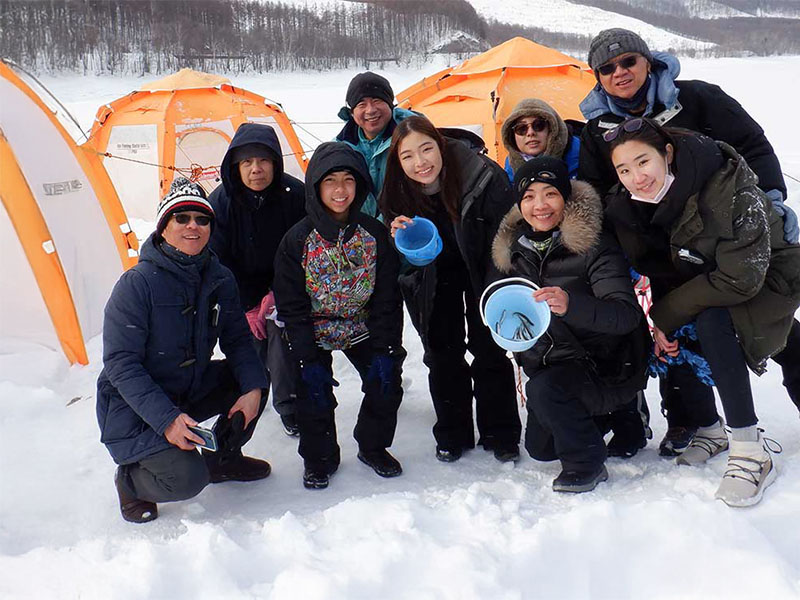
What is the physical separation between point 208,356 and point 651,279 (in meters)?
1.80

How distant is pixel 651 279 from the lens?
2.45 metres

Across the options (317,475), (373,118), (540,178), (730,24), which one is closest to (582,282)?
(540,178)

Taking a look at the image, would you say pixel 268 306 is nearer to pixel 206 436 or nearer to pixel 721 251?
pixel 206 436

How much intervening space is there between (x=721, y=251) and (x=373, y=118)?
1787 millimetres

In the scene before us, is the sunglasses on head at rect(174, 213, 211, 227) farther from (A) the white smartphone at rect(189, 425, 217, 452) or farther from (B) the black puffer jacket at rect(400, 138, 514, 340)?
(B) the black puffer jacket at rect(400, 138, 514, 340)

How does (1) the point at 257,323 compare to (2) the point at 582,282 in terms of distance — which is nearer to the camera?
(2) the point at 582,282

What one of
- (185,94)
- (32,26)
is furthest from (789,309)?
(32,26)

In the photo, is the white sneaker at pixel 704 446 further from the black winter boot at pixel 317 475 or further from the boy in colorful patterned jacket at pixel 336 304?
the black winter boot at pixel 317 475

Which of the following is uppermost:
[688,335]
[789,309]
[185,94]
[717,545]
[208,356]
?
[185,94]

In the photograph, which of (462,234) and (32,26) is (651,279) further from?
(32,26)

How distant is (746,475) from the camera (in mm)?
2074

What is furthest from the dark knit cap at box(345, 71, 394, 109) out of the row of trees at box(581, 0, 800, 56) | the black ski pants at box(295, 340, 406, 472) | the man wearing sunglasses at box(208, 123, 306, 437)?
the row of trees at box(581, 0, 800, 56)

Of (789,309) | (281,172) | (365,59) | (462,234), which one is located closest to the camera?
(789,309)

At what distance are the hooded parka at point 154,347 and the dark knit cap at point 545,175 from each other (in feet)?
4.12
